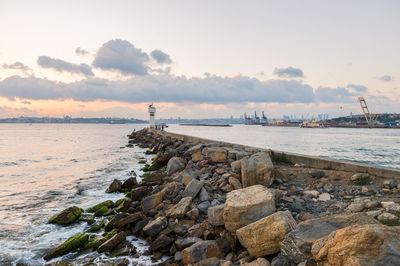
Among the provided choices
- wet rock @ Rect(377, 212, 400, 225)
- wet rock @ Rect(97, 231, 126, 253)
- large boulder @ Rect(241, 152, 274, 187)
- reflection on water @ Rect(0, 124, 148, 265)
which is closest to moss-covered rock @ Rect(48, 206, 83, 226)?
reflection on water @ Rect(0, 124, 148, 265)

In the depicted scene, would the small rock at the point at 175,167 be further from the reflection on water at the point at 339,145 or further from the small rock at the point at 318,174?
the reflection on water at the point at 339,145

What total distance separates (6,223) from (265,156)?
30.1ft

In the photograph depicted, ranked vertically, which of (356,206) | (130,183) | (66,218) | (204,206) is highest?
(356,206)

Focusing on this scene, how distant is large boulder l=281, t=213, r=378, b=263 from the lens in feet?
10.0

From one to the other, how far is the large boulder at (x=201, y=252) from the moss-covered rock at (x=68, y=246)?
10.6 feet

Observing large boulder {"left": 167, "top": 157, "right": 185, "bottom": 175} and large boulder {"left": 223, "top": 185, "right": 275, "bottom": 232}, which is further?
large boulder {"left": 167, "top": 157, "right": 185, "bottom": 175}

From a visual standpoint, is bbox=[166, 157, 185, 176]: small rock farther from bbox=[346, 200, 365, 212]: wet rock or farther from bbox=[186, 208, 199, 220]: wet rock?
bbox=[346, 200, 365, 212]: wet rock

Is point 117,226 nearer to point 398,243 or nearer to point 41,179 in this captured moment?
point 398,243

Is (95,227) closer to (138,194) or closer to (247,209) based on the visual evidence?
(138,194)

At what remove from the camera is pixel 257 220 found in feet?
14.1

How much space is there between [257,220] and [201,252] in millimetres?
1240

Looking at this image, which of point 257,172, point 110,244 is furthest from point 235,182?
point 110,244

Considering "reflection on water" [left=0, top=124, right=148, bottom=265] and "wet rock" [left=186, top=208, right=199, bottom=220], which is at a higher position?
"wet rock" [left=186, top=208, right=199, bottom=220]

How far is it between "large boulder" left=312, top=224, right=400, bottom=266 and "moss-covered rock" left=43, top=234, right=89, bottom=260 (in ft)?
19.4
